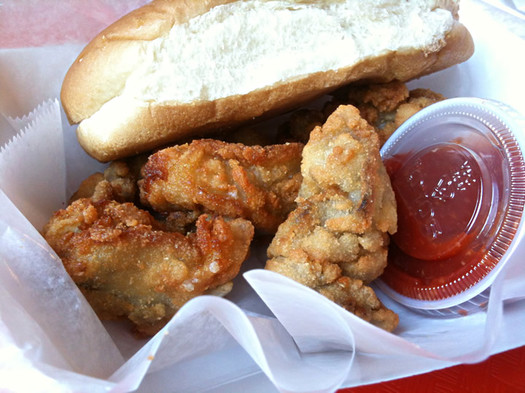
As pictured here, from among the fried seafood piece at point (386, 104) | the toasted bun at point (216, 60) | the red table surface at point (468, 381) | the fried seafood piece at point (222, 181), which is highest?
the toasted bun at point (216, 60)

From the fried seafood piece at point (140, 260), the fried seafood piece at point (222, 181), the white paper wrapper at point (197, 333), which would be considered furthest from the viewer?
the fried seafood piece at point (222, 181)

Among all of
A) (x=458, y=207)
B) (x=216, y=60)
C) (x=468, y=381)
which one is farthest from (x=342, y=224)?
(x=468, y=381)

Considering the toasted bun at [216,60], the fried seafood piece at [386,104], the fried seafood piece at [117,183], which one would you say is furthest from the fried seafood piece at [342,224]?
the fried seafood piece at [117,183]

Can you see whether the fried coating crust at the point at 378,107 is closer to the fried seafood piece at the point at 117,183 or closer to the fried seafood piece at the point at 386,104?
the fried seafood piece at the point at 386,104

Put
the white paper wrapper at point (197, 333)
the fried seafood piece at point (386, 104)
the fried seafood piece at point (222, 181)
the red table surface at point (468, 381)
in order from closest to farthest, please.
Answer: the white paper wrapper at point (197, 333) < the fried seafood piece at point (222, 181) < the red table surface at point (468, 381) < the fried seafood piece at point (386, 104)

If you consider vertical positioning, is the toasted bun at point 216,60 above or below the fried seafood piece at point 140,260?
above

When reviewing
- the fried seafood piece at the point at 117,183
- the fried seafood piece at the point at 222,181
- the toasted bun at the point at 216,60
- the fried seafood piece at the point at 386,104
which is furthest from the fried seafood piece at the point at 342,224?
the fried seafood piece at the point at 117,183

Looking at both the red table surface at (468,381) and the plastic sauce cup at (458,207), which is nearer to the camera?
Answer: the plastic sauce cup at (458,207)

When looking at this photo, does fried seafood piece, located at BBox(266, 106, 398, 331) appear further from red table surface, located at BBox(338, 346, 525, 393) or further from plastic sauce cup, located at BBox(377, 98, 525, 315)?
red table surface, located at BBox(338, 346, 525, 393)
